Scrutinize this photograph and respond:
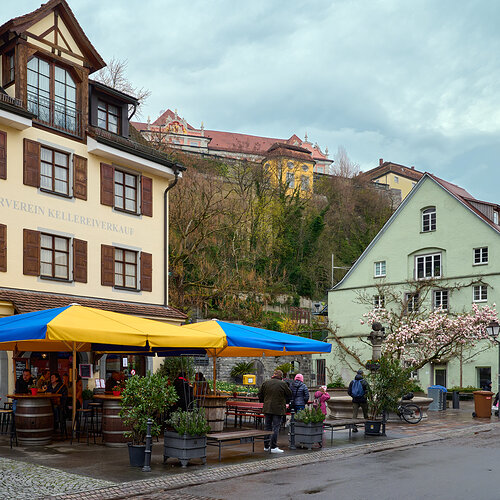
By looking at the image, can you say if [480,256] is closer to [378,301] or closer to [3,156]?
[378,301]

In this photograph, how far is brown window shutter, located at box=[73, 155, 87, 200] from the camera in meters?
24.1

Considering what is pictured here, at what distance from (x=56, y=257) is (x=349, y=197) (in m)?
54.2

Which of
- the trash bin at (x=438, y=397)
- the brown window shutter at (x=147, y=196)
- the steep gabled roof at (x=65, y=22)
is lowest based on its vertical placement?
the trash bin at (x=438, y=397)

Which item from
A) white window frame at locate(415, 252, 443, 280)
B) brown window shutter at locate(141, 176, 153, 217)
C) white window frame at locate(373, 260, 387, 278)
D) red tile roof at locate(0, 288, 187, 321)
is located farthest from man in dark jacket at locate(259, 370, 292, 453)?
white window frame at locate(373, 260, 387, 278)

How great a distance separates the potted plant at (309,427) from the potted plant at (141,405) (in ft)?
11.5

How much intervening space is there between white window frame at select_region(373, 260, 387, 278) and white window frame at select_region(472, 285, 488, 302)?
20.2 ft

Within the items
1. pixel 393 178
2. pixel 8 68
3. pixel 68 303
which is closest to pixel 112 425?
pixel 68 303

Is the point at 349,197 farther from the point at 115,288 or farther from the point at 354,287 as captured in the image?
the point at 115,288

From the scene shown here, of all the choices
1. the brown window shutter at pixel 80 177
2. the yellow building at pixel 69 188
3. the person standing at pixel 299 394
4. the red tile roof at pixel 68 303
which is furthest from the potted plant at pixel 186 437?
the brown window shutter at pixel 80 177

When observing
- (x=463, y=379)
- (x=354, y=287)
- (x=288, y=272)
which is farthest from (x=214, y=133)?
(x=463, y=379)

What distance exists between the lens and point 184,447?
1217cm

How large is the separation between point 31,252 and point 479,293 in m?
25.6

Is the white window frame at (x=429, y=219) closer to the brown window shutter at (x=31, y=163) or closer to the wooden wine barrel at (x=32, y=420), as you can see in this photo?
the brown window shutter at (x=31, y=163)

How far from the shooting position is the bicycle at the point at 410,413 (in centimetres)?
2188
